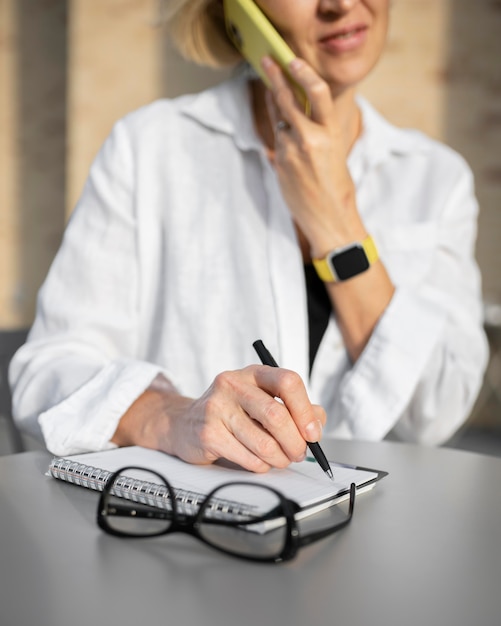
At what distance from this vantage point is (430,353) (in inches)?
44.1

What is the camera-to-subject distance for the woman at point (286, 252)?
1.12 metres

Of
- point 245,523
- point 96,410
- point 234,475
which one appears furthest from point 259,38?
point 245,523

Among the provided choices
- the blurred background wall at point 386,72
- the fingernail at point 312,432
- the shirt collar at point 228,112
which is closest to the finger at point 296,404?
the fingernail at point 312,432

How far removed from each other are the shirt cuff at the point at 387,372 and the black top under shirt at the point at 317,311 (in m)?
0.13

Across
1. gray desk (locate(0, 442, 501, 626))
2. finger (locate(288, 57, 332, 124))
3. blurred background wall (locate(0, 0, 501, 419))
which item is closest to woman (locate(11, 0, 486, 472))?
finger (locate(288, 57, 332, 124))

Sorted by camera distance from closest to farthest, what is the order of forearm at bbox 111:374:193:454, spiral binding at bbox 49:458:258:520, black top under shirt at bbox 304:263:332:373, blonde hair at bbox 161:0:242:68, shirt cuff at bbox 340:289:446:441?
1. spiral binding at bbox 49:458:258:520
2. forearm at bbox 111:374:193:454
3. shirt cuff at bbox 340:289:446:441
4. black top under shirt at bbox 304:263:332:373
5. blonde hair at bbox 161:0:242:68

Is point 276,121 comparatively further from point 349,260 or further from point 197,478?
point 197,478

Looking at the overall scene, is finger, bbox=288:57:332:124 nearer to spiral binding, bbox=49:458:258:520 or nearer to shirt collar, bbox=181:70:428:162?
shirt collar, bbox=181:70:428:162

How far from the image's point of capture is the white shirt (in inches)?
44.2

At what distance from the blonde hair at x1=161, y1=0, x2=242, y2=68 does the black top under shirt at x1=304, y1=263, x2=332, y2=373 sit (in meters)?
0.52

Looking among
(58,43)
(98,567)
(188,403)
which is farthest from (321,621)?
(58,43)

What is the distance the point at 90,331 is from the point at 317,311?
377 millimetres

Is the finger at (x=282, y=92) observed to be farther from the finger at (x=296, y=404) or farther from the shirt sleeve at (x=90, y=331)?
the finger at (x=296, y=404)

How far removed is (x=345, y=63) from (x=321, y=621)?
37.6 inches
